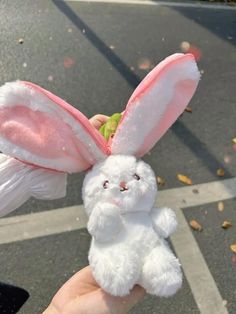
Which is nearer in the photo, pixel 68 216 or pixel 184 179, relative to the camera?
pixel 68 216

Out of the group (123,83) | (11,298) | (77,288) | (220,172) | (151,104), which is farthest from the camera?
(123,83)

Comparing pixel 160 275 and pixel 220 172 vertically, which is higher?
pixel 160 275

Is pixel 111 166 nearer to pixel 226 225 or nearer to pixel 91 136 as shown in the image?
pixel 91 136

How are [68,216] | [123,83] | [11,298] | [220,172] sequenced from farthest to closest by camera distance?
[123,83]
[220,172]
[68,216]
[11,298]

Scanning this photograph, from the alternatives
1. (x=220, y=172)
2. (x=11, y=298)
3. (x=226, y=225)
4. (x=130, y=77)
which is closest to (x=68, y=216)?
(x=11, y=298)

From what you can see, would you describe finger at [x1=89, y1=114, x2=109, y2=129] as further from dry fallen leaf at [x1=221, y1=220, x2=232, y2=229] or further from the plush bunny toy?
dry fallen leaf at [x1=221, y1=220, x2=232, y2=229]

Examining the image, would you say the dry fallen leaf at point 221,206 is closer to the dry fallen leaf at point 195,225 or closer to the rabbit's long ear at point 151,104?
the dry fallen leaf at point 195,225
